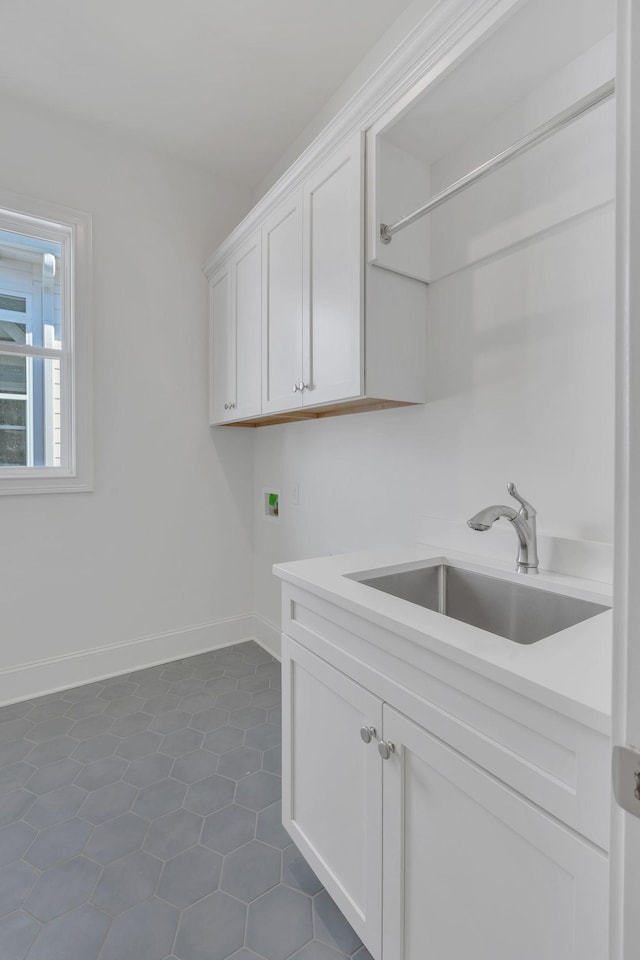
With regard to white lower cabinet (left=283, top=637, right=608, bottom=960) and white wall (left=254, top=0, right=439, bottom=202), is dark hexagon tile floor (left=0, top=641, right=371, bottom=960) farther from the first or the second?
white wall (left=254, top=0, right=439, bottom=202)

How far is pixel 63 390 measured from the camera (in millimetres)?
2459

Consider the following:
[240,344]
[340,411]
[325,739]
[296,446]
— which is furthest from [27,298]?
[325,739]

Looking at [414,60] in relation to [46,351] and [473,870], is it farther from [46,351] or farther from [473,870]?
[46,351]

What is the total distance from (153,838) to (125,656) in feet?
4.20

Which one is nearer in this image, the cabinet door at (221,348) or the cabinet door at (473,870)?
the cabinet door at (473,870)

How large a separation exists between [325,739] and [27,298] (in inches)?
99.5

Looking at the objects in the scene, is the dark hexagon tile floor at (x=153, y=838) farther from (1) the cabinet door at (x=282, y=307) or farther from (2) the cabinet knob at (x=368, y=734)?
(1) the cabinet door at (x=282, y=307)

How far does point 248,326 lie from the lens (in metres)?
2.31

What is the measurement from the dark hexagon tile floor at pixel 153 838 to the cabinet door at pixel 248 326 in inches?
58.1

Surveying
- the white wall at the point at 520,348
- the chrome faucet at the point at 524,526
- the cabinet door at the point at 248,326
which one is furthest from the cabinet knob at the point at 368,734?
the cabinet door at the point at 248,326

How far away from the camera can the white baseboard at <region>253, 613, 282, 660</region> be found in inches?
109

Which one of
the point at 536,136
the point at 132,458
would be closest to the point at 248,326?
the point at 132,458

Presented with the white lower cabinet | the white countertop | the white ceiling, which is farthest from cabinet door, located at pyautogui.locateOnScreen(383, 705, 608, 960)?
the white ceiling

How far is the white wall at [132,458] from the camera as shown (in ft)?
7.69
